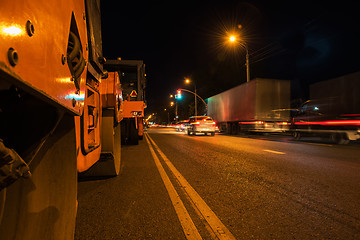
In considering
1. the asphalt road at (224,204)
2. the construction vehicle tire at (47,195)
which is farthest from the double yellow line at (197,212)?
the construction vehicle tire at (47,195)

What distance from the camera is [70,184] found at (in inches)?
67.1

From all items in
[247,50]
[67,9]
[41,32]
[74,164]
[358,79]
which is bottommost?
[74,164]

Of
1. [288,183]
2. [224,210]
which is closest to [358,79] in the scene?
[288,183]

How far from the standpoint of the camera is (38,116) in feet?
4.68

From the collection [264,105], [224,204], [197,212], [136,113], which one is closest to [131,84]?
[136,113]

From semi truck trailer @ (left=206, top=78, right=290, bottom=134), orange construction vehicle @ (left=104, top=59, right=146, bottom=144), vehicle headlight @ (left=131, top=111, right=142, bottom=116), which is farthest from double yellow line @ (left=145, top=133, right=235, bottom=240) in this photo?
semi truck trailer @ (left=206, top=78, right=290, bottom=134)

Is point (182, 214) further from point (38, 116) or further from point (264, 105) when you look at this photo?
point (264, 105)

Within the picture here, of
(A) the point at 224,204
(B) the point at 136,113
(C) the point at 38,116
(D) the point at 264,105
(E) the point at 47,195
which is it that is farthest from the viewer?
(D) the point at 264,105

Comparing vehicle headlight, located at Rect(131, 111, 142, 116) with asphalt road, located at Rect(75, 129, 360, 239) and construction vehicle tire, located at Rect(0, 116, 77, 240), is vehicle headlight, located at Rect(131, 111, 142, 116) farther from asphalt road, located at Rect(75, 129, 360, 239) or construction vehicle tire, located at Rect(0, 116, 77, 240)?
construction vehicle tire, located at Rect(0, 116, 77, 240)

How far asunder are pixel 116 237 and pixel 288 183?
3.22 metres

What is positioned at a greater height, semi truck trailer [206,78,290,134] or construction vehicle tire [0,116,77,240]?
semi truck trailer [206,78,290,134]

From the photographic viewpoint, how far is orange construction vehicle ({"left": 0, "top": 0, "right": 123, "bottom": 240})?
896 millimetres

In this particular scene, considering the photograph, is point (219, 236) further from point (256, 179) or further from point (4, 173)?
point (256, 179)

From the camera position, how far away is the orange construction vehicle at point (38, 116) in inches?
35.3
